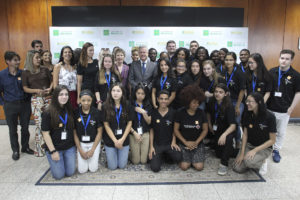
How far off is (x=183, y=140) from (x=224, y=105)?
0.78m


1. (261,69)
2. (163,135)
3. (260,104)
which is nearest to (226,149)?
(260,104)

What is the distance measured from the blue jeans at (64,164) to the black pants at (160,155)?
1.02 meters

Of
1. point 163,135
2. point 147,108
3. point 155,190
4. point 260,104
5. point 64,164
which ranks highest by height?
point 260,104

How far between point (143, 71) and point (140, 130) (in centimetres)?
102

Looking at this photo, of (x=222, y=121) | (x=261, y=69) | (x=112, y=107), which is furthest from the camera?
(x=261, y=69)

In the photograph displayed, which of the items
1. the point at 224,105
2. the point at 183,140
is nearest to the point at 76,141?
the point at 183,140

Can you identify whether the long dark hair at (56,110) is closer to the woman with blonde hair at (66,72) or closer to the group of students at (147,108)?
the group of students at (147,108)

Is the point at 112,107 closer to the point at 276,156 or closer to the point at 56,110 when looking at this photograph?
the point at 56,110

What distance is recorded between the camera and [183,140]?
9.74 feet

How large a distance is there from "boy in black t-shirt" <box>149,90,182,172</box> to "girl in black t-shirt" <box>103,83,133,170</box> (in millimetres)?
353

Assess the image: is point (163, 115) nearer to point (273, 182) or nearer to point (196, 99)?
point (196, 99)

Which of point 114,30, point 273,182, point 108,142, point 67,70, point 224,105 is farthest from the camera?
point 114,30

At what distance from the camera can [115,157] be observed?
2908 mm

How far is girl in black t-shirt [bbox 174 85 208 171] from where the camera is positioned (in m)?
2.92
